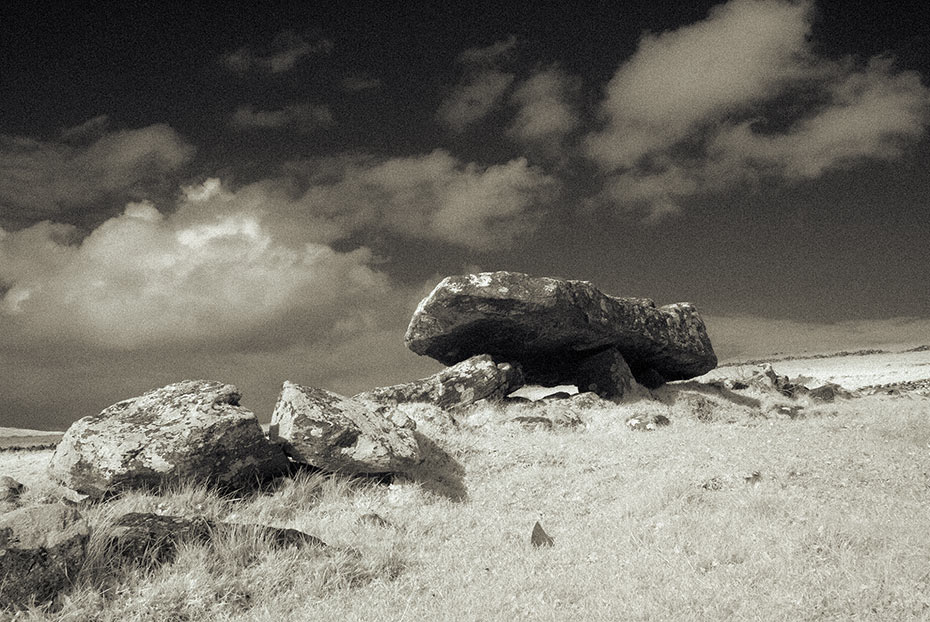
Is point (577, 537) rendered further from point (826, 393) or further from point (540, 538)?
point (826, 393)

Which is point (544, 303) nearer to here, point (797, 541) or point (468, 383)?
point (468, 383)

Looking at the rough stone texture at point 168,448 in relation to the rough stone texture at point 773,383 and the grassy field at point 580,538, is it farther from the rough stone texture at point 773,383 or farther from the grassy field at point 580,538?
the rough stone texture at point 773,383

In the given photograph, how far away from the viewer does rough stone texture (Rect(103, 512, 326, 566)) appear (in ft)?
Result: 22.4

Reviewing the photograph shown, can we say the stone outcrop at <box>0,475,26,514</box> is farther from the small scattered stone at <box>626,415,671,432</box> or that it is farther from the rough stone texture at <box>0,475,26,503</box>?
the small scattered stone at <box>626,415,671,432</box>

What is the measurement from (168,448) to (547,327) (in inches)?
467

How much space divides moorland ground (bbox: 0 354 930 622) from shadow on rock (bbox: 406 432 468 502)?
0.06m

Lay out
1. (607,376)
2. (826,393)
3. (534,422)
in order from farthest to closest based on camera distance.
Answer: (826,393) → (607,376) → (534,422)

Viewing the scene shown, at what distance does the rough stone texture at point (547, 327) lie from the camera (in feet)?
60.6

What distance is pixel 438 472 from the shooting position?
42.5 feet

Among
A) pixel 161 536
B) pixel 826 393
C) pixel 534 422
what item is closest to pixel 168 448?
pixel 161 536

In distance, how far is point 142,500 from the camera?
31.8 feet

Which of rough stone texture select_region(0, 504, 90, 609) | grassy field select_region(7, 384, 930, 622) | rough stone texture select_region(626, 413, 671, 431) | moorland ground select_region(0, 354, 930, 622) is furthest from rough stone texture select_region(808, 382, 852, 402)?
rough stone texture select_region(0, 504, 90, 609)

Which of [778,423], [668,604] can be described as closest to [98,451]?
[668,604]

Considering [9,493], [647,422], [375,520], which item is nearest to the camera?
[375,520]
